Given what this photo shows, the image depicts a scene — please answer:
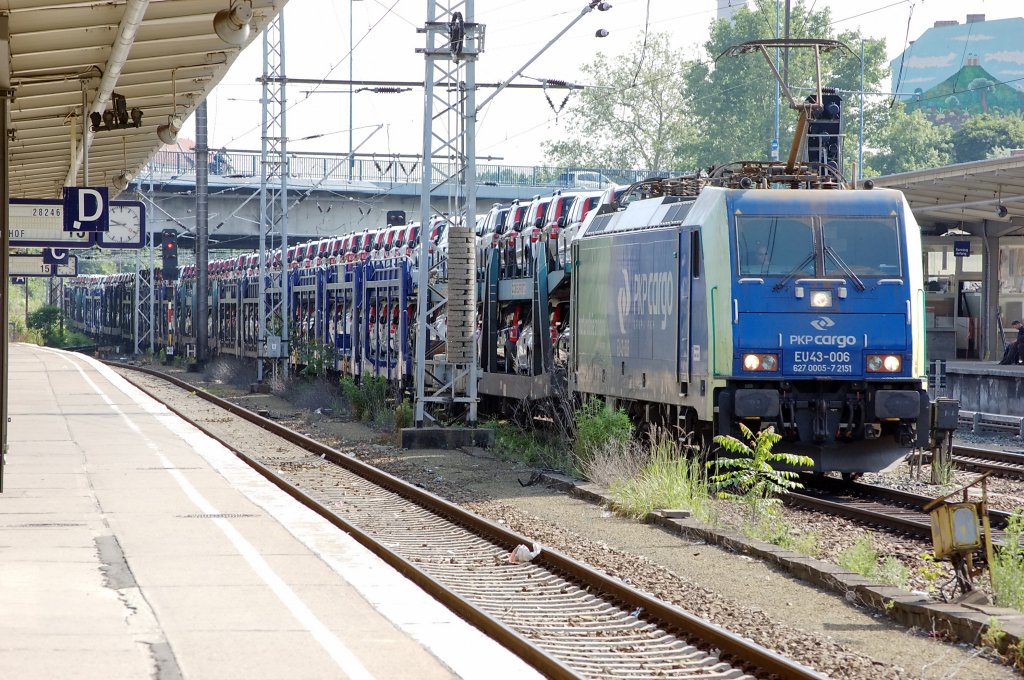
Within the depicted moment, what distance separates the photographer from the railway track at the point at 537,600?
25.9 ft

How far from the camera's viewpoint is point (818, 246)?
49.3 feet

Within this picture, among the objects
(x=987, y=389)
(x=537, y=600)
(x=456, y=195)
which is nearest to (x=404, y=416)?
(x=456, y=195)

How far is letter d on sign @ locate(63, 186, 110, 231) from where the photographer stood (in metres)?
15.8

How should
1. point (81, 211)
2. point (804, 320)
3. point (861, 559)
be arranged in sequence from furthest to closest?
point (81, 211) → point (804, 320) → point (861, 559)

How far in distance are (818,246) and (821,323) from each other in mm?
813

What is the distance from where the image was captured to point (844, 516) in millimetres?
13875

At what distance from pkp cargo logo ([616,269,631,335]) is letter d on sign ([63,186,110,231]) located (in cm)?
593

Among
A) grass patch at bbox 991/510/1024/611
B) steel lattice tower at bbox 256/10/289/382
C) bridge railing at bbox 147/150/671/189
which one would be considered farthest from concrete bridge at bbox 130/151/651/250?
grass patch at bbox 991/510/1024/611

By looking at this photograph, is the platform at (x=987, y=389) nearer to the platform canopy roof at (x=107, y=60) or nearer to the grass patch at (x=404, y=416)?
the grass patch at (x=404, y=416)

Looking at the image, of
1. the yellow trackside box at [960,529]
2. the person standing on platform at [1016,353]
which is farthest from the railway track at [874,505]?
the person standing on platform at [1016,353]

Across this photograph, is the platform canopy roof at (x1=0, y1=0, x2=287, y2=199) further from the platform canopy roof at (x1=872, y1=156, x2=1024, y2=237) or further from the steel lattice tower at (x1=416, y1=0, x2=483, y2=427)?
the platform canopy roof at (x1=872, y1=156, x2=1024, y2=237)

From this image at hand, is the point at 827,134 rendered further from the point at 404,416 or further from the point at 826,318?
the point at 826,318

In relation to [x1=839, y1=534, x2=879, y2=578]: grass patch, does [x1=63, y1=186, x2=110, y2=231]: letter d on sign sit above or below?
above

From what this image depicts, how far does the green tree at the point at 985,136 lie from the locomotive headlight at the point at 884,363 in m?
78.5
